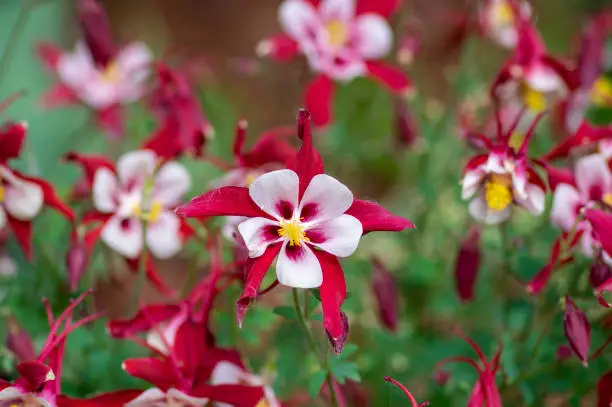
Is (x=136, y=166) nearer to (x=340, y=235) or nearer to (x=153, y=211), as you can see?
(x=153, y=211)

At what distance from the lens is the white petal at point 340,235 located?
2.42 ft

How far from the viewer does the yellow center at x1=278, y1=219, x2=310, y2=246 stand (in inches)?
30.1

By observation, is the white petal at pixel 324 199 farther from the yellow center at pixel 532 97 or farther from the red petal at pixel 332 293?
the yellow center at pixel 532 97

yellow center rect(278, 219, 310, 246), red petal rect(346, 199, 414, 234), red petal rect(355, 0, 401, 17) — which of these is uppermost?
red petal rect(355, 0, 401, 17)

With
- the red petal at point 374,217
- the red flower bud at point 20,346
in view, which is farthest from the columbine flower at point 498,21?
the red flower bud at point 20,346

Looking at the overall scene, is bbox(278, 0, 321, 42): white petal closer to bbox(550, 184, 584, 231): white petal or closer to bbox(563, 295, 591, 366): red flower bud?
bbox(550, 184, 584, 231): white petal

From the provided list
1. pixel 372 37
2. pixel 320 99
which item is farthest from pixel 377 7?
pixel 320 99

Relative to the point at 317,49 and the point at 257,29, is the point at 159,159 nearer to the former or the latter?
the point at 317,49

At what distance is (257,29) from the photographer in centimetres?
272

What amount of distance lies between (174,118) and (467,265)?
41 cm

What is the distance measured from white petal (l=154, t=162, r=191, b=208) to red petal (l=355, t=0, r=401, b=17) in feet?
1.47

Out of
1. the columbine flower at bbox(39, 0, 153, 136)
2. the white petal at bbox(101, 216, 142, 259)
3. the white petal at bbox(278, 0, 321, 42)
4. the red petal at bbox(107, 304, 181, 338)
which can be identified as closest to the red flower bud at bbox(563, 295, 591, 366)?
the red petal at bbox(107, 304, 181, 338)

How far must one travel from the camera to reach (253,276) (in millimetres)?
723

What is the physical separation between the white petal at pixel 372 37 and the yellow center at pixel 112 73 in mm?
401
